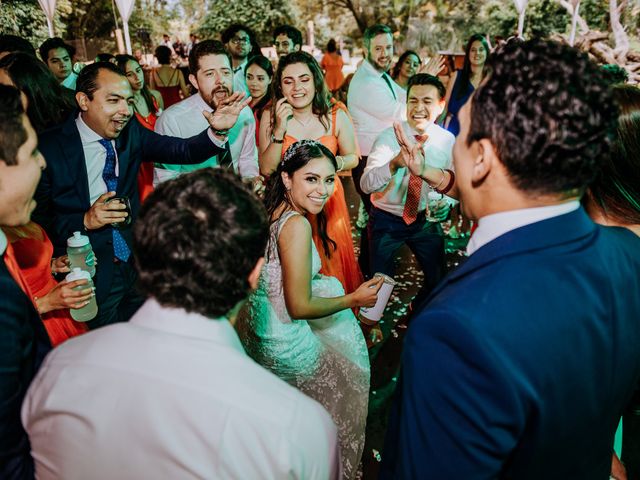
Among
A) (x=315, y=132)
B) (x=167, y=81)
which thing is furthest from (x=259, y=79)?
(x=167, y=81)

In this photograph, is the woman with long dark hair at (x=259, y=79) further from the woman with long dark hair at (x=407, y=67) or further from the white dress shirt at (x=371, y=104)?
the woman with long dark hair at (x=407, y=67)

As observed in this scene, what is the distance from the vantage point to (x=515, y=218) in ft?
3.06

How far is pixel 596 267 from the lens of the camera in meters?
0.92

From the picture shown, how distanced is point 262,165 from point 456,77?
2.98 metres

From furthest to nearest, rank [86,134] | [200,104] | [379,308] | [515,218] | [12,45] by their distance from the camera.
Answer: [12,45] < [200,104] < [379,308] < [86,134] < [515,218]

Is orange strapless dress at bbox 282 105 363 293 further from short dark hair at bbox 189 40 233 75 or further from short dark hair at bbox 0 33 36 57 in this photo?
short dark hair at bbox 0 33 36 57

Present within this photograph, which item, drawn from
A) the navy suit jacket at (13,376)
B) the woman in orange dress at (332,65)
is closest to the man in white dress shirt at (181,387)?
the navy suit jacket at (13,376)

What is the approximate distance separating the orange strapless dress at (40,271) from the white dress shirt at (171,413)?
1.19 metres

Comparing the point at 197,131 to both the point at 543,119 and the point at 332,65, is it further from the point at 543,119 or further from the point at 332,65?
the point at 332,65

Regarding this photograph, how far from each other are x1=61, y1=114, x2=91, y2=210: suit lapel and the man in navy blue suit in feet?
6.85

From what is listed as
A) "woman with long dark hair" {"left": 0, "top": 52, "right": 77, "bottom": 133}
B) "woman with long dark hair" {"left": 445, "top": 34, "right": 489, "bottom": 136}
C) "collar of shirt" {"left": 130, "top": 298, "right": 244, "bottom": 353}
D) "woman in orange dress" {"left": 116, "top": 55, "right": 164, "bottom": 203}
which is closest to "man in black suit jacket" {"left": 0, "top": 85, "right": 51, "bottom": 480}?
"collar of shirt" {"left": 130, "top": 298, "right": 244, "bottom": 353}

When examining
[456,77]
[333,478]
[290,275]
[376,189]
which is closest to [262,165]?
[376,189]

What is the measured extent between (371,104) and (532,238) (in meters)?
3.46

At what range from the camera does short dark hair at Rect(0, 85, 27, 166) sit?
3.92 feet
